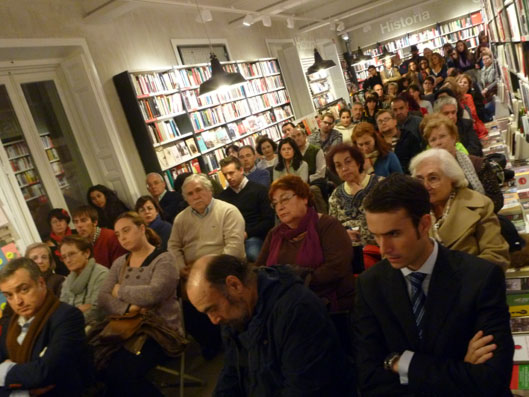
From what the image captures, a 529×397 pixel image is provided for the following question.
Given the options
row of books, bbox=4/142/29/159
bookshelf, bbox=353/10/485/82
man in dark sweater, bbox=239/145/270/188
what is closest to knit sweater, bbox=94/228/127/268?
row of books, bbox=4/142/29/159

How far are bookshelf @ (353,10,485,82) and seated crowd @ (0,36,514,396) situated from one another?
41.2 ft

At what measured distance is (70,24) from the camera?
5.32 meters

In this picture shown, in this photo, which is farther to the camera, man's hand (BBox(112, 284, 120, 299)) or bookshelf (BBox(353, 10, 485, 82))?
bookshelf (BBox(353, 10, 485, 82))

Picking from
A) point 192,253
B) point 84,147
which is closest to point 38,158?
point 84,147

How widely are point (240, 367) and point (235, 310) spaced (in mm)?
336

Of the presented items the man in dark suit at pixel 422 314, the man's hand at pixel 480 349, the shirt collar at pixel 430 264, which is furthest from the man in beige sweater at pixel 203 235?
the man's hand at pixel 480 349

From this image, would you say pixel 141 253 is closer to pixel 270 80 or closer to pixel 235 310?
pixel 235 310

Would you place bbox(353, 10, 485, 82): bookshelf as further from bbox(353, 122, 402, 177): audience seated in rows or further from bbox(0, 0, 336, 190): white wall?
bbox(353, 122, 402, 177): audience seated in rows

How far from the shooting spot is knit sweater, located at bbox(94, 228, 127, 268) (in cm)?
387

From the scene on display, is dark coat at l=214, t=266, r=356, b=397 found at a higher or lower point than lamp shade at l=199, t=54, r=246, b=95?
lower

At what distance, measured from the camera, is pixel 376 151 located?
3.95m

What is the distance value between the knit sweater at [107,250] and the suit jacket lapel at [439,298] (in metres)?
3.10

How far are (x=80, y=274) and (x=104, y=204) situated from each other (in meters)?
2.34

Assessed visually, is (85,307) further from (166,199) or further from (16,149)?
(16,149)
